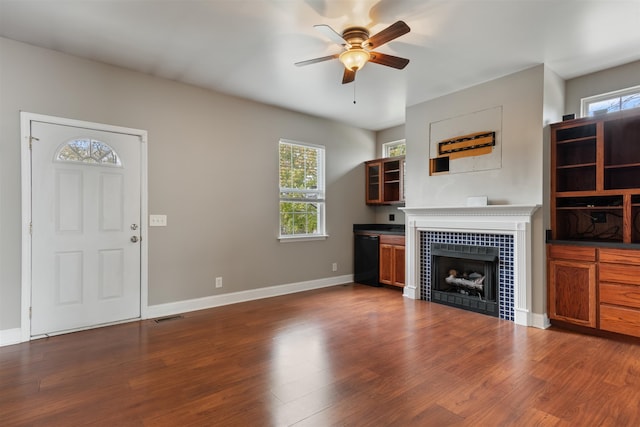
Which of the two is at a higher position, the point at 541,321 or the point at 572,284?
the point at 572,284

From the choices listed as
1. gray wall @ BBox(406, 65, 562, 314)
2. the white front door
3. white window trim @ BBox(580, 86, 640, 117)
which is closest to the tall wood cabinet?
gray wall @ BBox(406, 65, 562, 314)

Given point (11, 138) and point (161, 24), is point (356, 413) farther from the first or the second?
point (11, 138)

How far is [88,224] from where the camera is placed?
340 cm

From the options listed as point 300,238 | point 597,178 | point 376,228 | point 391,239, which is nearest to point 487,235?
point 597,178

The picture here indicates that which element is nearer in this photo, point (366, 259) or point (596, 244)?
point (596, 244)

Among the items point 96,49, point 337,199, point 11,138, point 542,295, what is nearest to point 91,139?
point 11,138

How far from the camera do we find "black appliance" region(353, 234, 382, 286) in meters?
5.46

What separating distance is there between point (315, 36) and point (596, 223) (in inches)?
144

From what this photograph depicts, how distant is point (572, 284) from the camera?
3.39 meters

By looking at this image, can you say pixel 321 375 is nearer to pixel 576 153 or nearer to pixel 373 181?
pixel 576 153

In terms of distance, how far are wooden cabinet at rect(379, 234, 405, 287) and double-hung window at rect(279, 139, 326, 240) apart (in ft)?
3.43

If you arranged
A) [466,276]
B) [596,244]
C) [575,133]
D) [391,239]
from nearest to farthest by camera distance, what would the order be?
[596,244] < [575,133] < [466,276] < [391,239]

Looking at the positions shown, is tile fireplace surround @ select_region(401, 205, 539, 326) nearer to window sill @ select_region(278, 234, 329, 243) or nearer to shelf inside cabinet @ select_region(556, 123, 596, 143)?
shelf inside cabinet @ select_region(556, 123, 596, 143)

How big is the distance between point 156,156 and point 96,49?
116 cm
